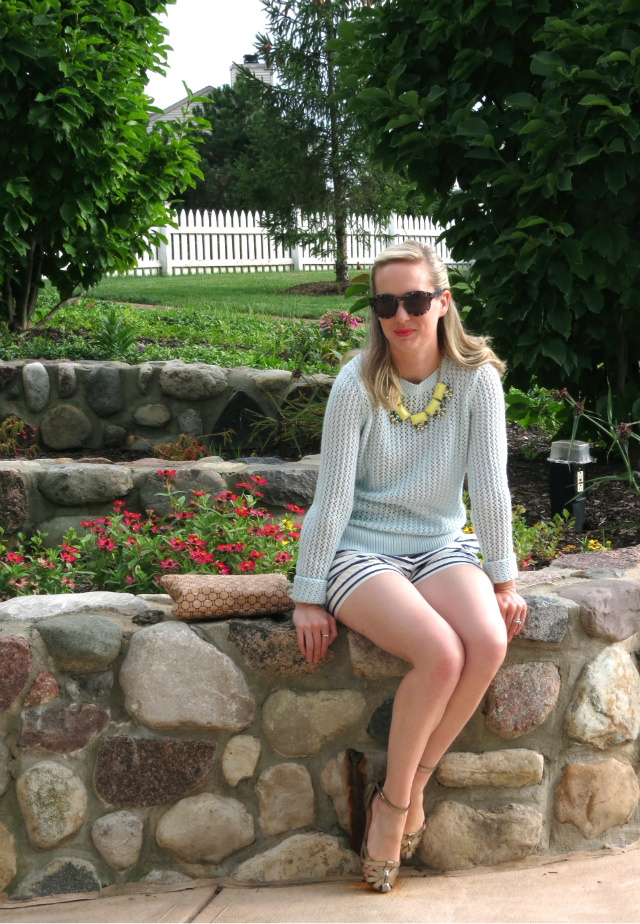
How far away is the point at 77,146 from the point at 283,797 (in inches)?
193

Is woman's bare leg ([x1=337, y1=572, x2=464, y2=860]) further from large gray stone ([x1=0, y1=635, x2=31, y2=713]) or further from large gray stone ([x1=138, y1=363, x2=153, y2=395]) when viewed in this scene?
large gray stone ([x1=138, y1=363, x2=153, y2=395])

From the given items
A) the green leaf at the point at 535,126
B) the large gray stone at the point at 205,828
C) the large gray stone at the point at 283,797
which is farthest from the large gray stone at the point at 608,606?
the green leaf at the point at 535,126

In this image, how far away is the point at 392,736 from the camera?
2.20 metres

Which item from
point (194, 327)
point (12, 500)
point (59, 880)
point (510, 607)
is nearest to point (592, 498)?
point (510, 607)

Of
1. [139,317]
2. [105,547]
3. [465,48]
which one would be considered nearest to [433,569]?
[105,547]

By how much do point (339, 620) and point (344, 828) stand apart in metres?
0.57

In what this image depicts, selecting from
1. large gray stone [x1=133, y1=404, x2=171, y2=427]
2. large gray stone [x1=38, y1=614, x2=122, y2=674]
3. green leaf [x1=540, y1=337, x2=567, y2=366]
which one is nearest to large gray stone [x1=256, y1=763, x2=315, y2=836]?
large gray stone [x1=38, y1=614, x2=122, y2=674]

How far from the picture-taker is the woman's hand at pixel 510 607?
7.61ft

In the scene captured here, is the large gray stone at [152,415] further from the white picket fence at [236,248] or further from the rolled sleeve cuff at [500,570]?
the white picket fence at [236,248]

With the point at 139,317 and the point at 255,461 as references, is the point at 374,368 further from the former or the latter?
the point at 139,317

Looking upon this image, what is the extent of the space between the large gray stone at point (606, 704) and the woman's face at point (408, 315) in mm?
979

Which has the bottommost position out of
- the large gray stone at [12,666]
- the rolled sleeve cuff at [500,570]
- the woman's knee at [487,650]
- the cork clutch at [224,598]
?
the large gray stone at [12,666]

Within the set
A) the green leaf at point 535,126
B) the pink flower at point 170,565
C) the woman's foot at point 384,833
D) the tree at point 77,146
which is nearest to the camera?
the woman's foot at point 384,833

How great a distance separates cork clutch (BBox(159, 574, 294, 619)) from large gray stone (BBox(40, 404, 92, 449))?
313 cm
